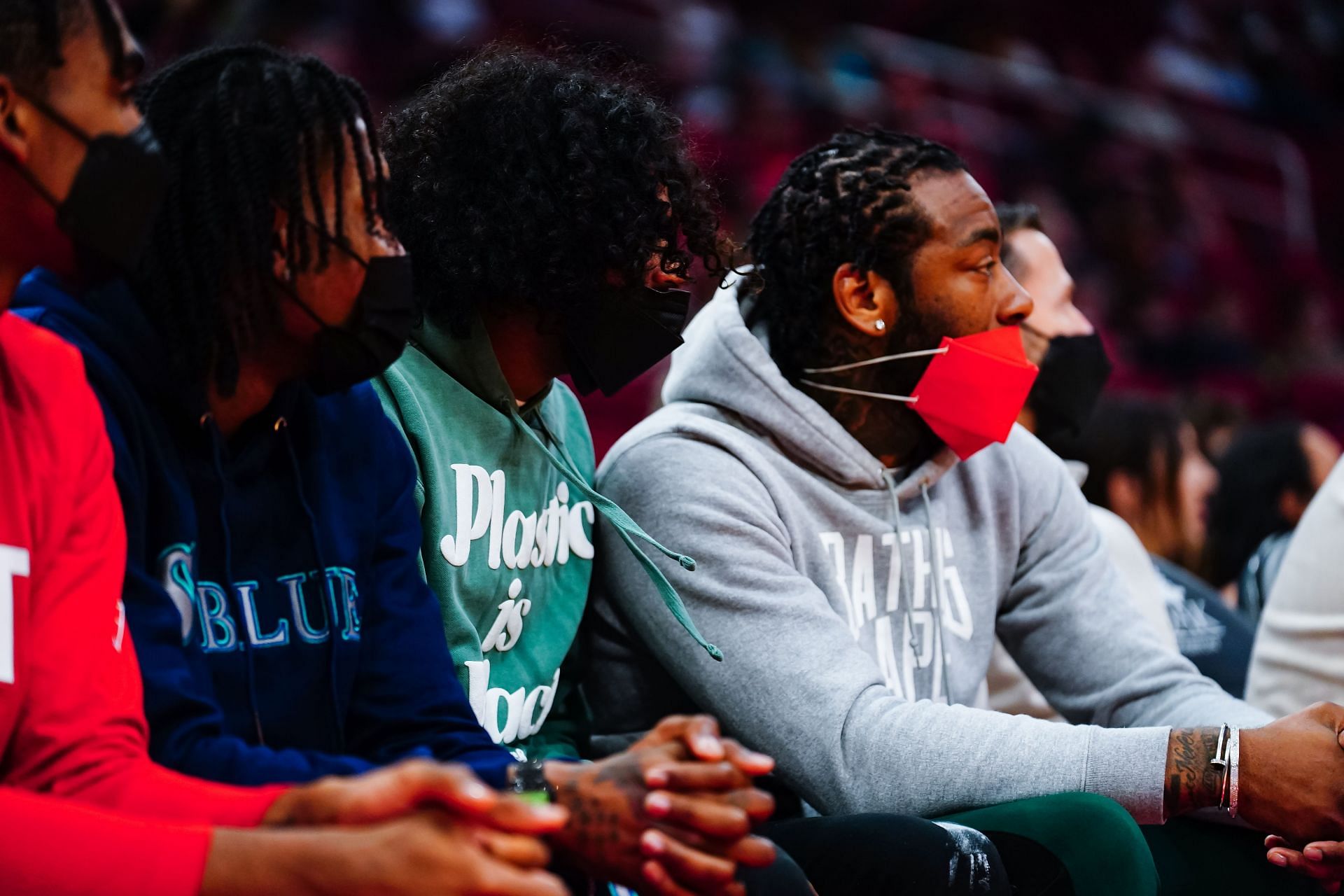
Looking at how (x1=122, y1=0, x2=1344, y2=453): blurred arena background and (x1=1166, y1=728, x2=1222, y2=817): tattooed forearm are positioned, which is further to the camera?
(x1=122, y1=0, x2=1344, y2=453): blurred arena background

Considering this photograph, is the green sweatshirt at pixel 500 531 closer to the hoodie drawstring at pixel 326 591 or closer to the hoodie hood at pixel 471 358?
the hoodie hood at pixel 471 358

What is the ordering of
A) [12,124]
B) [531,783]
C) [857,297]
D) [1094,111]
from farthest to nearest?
[1094,111] < [857,297] < [531,783] < [12,124]

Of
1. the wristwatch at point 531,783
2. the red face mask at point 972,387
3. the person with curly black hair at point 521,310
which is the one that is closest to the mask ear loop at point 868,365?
the red face mask at point 972,387

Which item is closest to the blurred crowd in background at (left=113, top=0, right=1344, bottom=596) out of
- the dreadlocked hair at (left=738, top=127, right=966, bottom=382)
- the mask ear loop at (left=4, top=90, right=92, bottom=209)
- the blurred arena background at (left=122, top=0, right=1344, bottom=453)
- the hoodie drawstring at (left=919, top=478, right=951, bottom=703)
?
the blurred arena background at (left=122, top=0, right=1344, bottom=453)

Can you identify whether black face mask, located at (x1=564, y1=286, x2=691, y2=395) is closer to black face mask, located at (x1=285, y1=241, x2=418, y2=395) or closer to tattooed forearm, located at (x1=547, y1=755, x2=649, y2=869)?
black face mask, located at (x1=285, y1=241, x2=418, y2=395)

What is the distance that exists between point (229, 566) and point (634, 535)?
657 millimetres

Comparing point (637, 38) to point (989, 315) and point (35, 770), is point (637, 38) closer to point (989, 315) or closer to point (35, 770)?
point (989, 315)

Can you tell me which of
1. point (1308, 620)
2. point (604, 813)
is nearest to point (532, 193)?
point (604, 813)

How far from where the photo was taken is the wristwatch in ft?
4.28

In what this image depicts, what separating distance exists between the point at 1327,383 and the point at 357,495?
6.90 m

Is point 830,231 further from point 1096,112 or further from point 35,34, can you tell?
point 1096,112

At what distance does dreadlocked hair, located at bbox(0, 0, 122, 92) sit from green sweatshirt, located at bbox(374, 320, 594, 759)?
2.17 feet

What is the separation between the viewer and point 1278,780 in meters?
1.81

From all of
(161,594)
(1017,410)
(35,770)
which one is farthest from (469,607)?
(1017,410)
